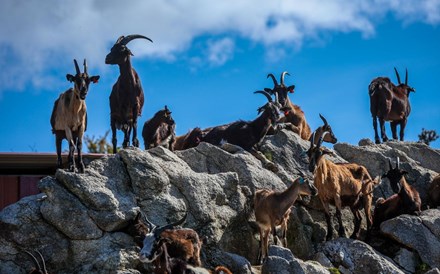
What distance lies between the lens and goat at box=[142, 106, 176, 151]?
19812 millimetres

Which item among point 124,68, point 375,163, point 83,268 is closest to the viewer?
point 83,268

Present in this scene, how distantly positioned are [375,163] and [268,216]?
518 cm

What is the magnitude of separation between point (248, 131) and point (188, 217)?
4.28m

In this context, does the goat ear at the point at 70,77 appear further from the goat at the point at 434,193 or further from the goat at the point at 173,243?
the goat at the point at 434,193

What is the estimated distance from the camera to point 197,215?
15.7 m

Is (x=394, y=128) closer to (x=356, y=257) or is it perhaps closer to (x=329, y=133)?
(x=329, y=133)

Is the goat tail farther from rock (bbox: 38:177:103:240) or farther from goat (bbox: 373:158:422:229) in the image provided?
goat (bbox: 373:158:422:229)

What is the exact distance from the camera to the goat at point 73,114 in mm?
15188

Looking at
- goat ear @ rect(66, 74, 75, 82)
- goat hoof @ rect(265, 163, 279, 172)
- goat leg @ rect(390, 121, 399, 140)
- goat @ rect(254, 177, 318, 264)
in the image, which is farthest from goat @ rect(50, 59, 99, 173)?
goat leg @ rect(390, 121, 399, 140)

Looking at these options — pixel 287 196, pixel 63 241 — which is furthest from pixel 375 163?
pixel 63 241

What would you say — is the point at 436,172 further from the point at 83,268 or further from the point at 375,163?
the point at 83,268

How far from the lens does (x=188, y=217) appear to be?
Answer: 15.6 metres

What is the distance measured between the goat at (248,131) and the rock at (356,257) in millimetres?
3213

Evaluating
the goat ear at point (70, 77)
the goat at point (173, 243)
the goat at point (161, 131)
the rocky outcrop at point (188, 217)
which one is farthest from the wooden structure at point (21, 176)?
the goat at point (173, 243)
